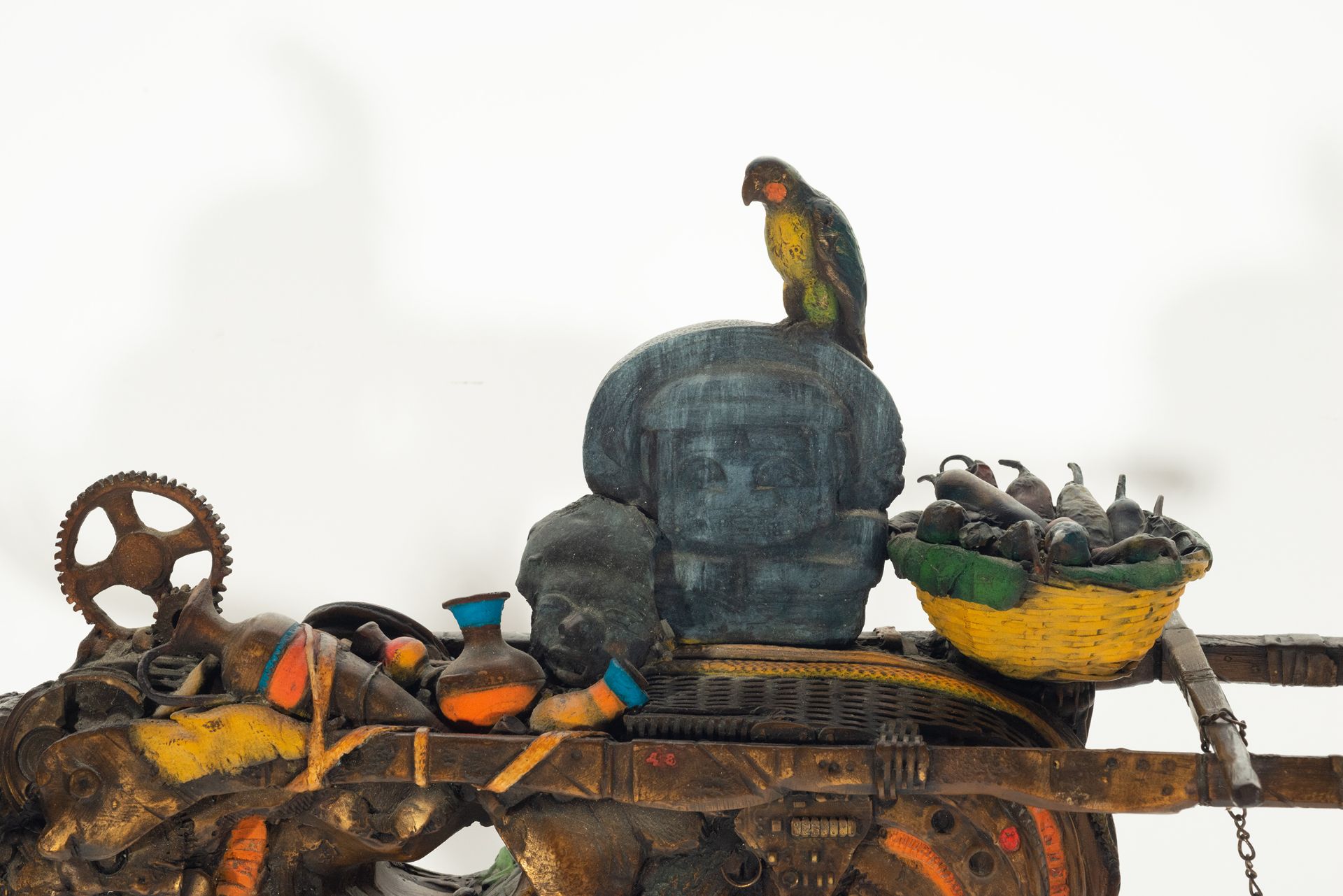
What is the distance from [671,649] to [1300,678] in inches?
53.8

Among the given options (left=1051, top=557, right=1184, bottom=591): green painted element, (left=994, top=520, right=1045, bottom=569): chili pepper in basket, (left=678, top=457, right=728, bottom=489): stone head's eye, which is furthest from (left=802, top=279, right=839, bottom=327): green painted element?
(left=1051, top=557, right=1184, bottom=591): green painted element

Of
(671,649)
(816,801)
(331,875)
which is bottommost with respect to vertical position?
(331,875)

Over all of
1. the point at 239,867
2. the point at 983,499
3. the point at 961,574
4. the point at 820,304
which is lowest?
the point at 239,867

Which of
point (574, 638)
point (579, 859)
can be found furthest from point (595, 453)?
point (579, 859)

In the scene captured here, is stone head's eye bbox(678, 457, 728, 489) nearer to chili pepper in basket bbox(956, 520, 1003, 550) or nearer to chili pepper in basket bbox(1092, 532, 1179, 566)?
chili pepper in basket bbox(956, 520, 1003, 550)

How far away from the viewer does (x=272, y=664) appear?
3088 mm

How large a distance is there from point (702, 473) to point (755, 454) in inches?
4.5

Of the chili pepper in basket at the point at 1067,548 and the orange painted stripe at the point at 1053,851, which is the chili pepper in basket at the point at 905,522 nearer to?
the chili pepper in basket at the point at 1067,548

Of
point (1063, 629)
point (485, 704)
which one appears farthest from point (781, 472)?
point (485, 704)

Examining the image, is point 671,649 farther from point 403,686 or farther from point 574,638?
point 403,686

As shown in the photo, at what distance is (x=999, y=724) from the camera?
3146mm

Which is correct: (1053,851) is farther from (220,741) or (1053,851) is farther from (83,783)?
(83,783)

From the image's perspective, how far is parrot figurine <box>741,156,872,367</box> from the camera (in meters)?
3.22

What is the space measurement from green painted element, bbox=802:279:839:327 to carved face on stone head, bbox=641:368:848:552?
0.12m
